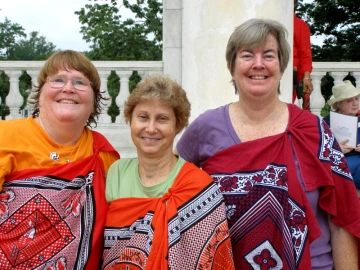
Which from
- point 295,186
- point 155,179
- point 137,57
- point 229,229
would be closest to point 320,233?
point 295,186

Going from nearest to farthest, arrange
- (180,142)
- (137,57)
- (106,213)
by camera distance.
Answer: (106,213) → (180,142) → (137,57)

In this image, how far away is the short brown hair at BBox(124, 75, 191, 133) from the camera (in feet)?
8.43

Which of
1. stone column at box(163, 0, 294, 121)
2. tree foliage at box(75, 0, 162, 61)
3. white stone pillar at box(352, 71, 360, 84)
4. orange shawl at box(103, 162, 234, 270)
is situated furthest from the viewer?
tree foliage at box(75, 0, 162, 61)

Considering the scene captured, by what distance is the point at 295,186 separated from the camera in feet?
8.08

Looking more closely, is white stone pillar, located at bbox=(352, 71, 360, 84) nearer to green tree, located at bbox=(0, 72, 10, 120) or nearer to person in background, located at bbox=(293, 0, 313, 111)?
person in background, located at bbox=(293, 0, 313, 111)

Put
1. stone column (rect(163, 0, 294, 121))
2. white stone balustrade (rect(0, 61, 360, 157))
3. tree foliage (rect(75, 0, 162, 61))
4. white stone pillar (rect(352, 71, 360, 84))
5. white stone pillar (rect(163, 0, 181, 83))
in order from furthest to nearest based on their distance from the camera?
tree foliage (rect(75, 0, 162, 61)), white stone pillar (rect(352, 71, 360, 84)), white stone balustrade (rect(0, 61, 360, 157)), white stone pillar (rect(163, 0, 181, 83)), stone column (rect(163, 0, 294, 121))

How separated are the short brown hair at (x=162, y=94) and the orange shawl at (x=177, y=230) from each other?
1.09ft

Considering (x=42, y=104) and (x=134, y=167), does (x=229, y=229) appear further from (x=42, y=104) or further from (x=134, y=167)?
(x=42, y=104)

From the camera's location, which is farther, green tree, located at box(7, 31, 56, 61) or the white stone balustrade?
green tree, located at box(7, 31, 56, 61)

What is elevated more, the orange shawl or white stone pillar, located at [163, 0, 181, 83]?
white stone pillar, located at [163, 0, 181, 83]

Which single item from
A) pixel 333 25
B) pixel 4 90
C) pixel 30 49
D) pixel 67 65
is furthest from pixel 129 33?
pixel 30 49

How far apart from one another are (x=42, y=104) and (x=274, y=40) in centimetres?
124

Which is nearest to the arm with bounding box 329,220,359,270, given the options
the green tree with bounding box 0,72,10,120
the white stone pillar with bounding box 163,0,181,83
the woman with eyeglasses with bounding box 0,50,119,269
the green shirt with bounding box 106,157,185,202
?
the green shirt with bounding box 106,157,185,202

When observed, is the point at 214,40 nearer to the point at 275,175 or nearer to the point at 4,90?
the point at 275,175
